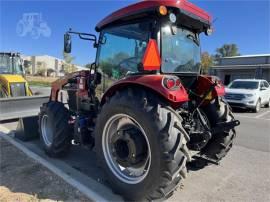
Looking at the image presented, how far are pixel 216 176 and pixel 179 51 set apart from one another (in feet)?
6.75

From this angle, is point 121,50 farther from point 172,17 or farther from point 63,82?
point 63,82

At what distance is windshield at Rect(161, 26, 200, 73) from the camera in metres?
3.25

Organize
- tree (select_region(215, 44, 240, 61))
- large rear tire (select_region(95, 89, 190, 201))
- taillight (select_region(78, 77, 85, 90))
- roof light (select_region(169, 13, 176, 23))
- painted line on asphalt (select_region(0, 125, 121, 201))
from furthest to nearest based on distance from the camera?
tree (select_region(215, 44, 240, 61)) < taillight (select_region(78, 77, 85, 90)) < painted line on asphalt (select_region(0, 125, 121, 201)) < roof light (select_region(169, 13, 176, 23)) < large rear tire (select_region(95, 89, 190, 201))

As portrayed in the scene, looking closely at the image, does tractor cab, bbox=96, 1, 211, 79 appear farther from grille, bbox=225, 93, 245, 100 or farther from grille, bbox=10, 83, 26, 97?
grille, bbox=225, 93, 245, 100

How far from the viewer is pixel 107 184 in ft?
11.6

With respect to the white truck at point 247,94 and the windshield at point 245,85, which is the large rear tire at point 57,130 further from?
the windshield at point 245,85

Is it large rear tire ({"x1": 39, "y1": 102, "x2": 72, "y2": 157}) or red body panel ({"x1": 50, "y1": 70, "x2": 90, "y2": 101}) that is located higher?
red body panel ({"x1": 50, "y1": 70, "x2": 90, "y2": 101})

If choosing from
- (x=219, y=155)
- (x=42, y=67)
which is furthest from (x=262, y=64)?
(x=42, y=67)

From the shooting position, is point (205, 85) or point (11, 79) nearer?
point (205, 85)

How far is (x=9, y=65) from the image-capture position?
388 inches

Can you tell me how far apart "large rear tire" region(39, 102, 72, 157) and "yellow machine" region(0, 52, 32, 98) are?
457 cm

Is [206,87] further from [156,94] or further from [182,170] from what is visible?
[182,170]

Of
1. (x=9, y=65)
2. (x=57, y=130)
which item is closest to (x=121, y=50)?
(x=57, y=130)

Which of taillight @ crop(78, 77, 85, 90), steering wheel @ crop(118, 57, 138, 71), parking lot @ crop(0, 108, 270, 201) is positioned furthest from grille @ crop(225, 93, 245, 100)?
steering wheel @ crop(118, 57, 138, 71)
